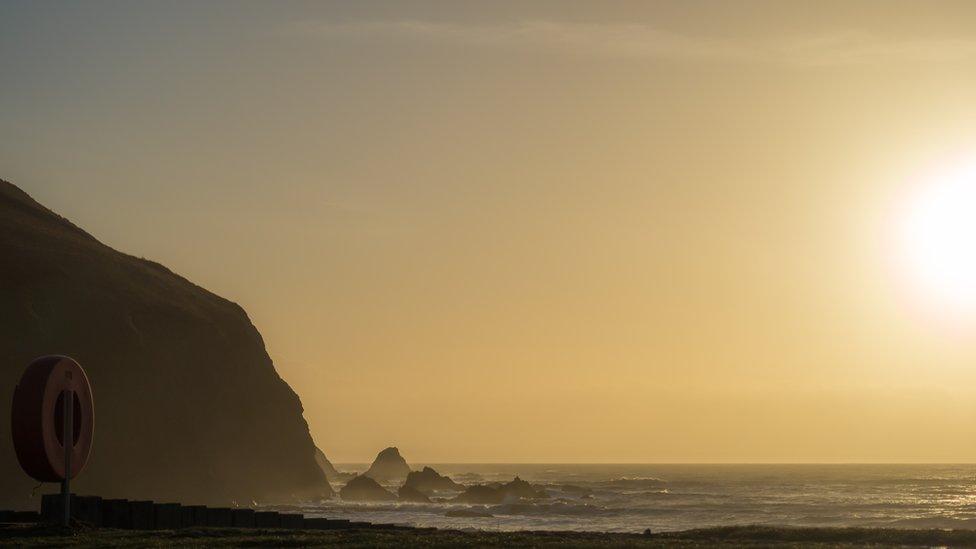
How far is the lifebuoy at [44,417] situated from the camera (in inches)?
1385

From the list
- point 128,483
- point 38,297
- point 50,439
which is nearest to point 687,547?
point 50,439

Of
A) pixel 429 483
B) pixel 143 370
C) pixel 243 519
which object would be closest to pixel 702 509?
pixel 143 370

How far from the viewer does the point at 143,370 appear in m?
90.2

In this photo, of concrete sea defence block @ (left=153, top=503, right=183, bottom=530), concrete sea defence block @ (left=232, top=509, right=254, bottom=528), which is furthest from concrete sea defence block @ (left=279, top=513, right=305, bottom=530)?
concrete sea defence block @ (left=153, top=503, right=183, bottom=530)

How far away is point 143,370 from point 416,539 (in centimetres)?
6214

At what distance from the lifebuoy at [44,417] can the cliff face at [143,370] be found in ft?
130

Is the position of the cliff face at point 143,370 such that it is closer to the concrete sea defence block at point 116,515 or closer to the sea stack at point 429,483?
the concrete sea defence block at point 116,515

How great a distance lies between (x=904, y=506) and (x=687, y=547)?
83128mm

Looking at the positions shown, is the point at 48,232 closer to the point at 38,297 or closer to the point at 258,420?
the point at 38,297

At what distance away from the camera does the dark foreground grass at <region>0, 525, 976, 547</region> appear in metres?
31.2

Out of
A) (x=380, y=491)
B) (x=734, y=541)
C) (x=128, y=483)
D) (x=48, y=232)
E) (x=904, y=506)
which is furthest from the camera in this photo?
(x=380, y=491)

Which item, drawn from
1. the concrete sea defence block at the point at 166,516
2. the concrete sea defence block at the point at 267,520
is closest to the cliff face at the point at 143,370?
the concrete sea defence block at the point at 267,520

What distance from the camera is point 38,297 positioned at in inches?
3398

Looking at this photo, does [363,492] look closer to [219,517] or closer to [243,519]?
[243,519]
